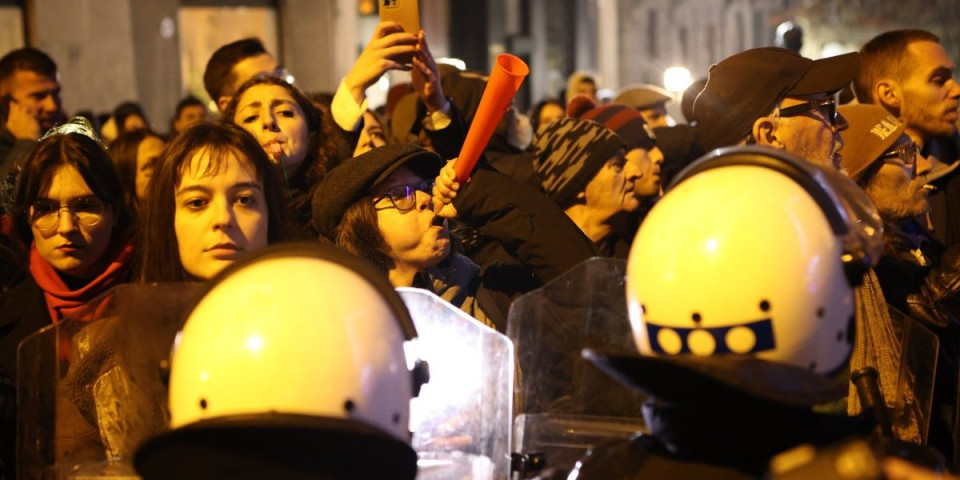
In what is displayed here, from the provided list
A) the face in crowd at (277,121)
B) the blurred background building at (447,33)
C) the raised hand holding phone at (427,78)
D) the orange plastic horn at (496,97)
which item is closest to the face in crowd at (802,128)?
the orange plastic horn at (496,97)

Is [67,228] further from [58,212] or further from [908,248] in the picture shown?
[908,248]

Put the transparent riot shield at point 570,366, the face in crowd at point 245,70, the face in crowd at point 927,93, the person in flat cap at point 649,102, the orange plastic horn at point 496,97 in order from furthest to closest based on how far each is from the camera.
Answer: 1. the person in flat cap at point 649,102
2. the face in crowd at point 245,70
3. the face in crowd at point 927,93
4. the orange plastic horn at point 496,97
5. the transparent riot shield at point 570,366

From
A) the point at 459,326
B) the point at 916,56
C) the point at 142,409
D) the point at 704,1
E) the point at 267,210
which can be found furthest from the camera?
the point at 704,1

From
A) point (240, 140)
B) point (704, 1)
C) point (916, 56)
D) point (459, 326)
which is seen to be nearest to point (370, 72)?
point (240, 140)

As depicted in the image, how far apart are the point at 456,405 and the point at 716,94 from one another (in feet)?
5.55

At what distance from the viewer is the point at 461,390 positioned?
107 inches

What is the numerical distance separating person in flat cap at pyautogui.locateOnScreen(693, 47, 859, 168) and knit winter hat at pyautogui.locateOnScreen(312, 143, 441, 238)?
96 cm

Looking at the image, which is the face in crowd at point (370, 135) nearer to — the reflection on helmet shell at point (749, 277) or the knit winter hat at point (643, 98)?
the reflection on helmet shell at point (749, 277)

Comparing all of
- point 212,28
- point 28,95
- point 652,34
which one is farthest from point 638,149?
point 652,34

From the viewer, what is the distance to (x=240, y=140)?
342 cm

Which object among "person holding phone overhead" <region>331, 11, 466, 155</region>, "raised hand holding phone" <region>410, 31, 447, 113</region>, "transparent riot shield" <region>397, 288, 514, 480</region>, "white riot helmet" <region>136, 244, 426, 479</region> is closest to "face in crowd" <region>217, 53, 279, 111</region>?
"person holding phone overhead" <region>331, 11, 466, 155</region>

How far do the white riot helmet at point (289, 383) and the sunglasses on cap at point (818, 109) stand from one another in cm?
213

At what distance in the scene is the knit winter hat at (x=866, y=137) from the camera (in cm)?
445

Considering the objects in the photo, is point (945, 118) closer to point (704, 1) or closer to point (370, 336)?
point (370, 336)
